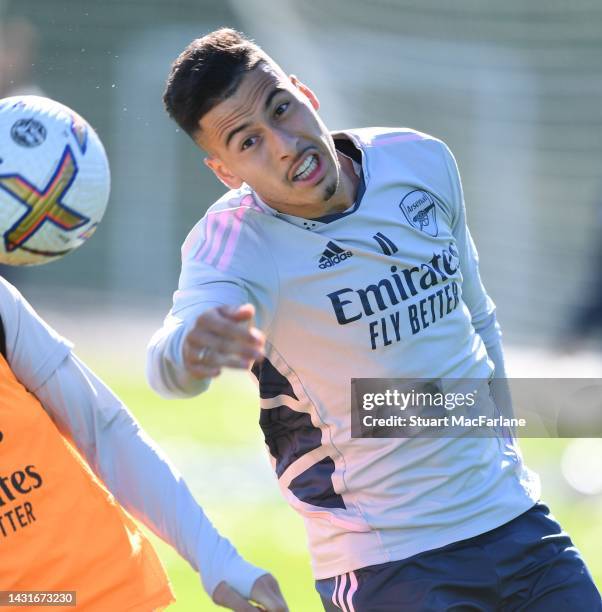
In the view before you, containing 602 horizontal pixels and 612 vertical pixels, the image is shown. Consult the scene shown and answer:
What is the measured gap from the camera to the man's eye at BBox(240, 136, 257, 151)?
3.10 meters

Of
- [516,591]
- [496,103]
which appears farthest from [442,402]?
[496,103]

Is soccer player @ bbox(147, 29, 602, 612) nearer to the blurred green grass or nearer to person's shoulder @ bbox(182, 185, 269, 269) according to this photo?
person's shoulder @ bbox(182, 185, 269, 269)

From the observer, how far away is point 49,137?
2.62 meters

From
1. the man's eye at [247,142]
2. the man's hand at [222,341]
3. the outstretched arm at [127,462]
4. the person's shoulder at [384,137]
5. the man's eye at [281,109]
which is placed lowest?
the outstretched arm at [127,462]

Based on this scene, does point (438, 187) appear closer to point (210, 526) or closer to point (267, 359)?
point (267, 359)

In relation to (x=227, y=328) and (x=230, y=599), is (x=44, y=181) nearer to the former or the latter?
(x=227, y=328)

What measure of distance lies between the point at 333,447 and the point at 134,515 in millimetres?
577

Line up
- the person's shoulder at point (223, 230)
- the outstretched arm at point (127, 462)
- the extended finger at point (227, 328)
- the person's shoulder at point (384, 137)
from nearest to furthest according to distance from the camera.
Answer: the extended finger at point (227, 328) → the outstretched arm at point (127, 462) → the person's shoulder at point (223, 230) → the person's shoulder at point (384, 137)

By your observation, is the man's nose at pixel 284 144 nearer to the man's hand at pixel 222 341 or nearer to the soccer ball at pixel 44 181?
the soccer ball at pixel 44 181

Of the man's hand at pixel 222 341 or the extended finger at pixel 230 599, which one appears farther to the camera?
the extended finger at pixel 230 599

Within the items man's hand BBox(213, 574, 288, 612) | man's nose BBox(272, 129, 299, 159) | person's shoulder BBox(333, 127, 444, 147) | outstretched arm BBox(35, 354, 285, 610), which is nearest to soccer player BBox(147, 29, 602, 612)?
man's nose BBox(272, 129, 299, 159)

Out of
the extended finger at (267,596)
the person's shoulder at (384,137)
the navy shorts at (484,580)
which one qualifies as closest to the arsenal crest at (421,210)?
the person's shoulder at (384,137)

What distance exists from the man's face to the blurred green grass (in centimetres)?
277

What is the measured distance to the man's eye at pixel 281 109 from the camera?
3135 millimetres
